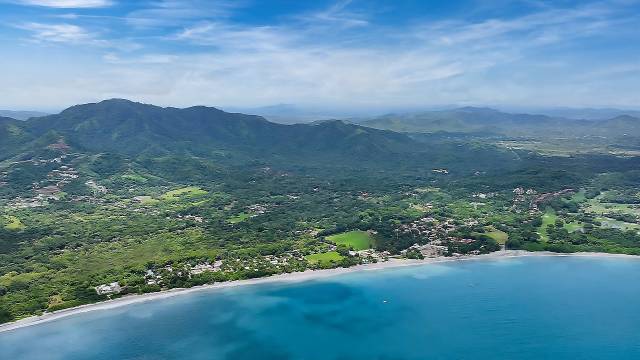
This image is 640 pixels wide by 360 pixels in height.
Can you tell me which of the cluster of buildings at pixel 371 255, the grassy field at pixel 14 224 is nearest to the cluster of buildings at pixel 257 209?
the cluster of buildings at pixel 371 255

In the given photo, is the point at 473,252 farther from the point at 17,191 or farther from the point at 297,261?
the point at 17,191

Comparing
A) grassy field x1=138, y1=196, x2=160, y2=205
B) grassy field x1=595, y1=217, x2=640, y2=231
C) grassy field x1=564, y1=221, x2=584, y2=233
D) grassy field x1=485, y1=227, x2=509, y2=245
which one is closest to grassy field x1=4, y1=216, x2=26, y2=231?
grassy field x1=138, y1=196, x2=160, y2=205

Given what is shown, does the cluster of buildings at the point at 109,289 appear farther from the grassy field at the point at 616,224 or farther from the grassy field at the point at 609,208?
the grassy field at the point at 609,208

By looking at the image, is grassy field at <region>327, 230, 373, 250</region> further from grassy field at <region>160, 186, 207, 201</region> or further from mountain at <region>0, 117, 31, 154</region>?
mountain at <region>0, 117, 31, 154</region>

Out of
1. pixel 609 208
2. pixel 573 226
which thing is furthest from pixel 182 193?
pixel 609 208

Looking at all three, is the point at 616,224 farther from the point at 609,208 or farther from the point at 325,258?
the point at 325,258

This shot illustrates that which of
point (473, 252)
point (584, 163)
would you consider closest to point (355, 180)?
point (473, 252)

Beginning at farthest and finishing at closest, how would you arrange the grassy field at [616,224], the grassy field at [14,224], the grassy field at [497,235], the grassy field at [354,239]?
the grassy field at [616,224] < the grassy field at [14,224] < the grassy field at [497,235] < the grassy field at [354,239]
